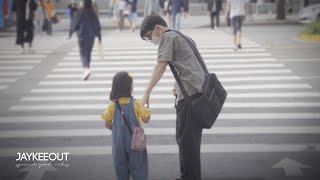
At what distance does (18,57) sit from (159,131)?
965 cm

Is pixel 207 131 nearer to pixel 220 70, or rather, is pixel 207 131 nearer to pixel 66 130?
pixel 66 130

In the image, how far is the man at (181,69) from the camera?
573 centimetres

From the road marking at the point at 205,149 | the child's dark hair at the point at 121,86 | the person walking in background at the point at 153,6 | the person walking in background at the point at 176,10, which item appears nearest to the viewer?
the child's dark hair at the point at 121,86

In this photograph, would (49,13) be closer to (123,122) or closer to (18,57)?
(18,57)

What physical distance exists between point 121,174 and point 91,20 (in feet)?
25.6

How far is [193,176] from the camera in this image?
6020mm

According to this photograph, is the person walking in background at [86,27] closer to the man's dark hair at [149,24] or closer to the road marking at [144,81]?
the road marking at [144,81]

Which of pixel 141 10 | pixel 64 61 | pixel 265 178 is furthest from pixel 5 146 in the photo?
pixel 141 10

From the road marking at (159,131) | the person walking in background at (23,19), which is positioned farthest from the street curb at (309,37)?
the road marking at (159,131)

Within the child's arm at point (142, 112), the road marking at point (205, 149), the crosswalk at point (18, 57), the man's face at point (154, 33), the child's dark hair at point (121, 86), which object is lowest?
the road marking at point (205, 149)

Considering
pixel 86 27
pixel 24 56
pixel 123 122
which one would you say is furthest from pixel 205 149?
pixel 24 56

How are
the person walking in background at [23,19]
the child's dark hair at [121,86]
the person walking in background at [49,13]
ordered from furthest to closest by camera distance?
the person walking in background at [49,13]
the person walking in background at [23,19]
the child's dark hair at [121,86]

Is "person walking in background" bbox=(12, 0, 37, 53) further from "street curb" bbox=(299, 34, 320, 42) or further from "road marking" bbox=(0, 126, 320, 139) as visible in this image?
"street curb" bbox=(299, 34, 320, 42)

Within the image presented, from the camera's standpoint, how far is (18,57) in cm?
1738
